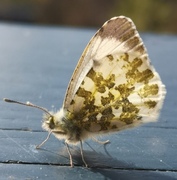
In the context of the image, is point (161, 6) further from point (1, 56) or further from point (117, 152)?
point (117, 152)

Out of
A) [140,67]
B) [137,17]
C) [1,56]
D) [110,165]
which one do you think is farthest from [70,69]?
[137,17]

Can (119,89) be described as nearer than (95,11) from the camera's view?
Yes

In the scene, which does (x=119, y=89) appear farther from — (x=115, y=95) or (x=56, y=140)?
(x=56, y=140)

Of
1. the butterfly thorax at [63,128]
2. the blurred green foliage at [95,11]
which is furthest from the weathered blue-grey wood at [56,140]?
the blurred green foliage at [95,11]

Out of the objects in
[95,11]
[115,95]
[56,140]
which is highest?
[95,11]

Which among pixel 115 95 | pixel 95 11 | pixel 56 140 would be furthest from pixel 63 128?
pixel 95 11

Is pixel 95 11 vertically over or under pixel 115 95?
over
